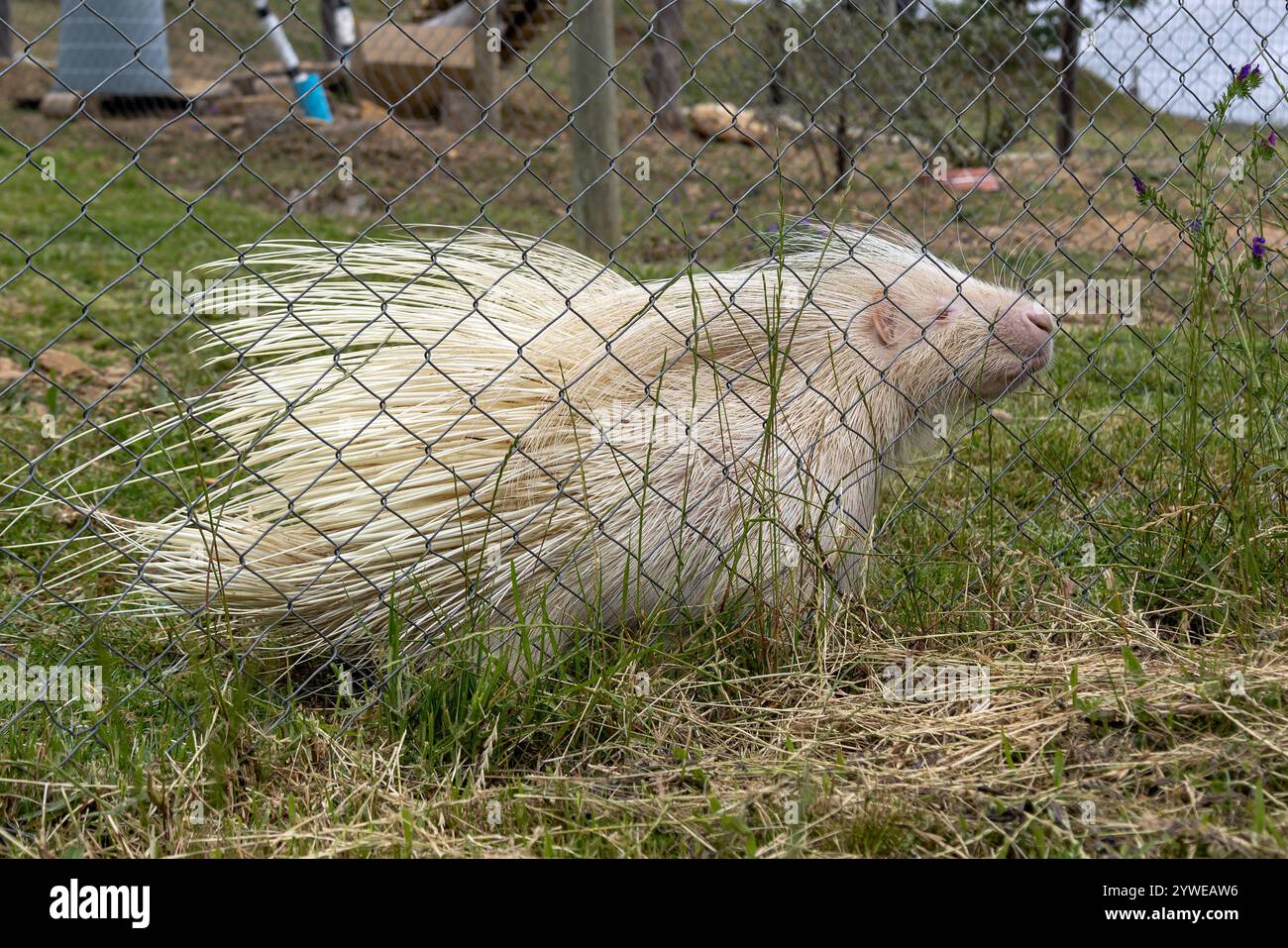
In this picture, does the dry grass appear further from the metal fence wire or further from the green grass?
the metal fence wire

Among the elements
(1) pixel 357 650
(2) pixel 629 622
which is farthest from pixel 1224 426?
(1) pixel 357 650

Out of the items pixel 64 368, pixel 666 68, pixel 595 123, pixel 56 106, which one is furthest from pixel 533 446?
pixel 56 106

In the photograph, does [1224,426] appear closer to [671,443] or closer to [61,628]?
[671,443]

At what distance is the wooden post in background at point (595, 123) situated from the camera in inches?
191

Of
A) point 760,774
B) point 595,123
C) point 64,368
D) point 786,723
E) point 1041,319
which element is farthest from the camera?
point 595,123

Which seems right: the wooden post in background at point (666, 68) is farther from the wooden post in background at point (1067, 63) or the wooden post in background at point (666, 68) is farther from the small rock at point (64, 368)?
the small rock at point (64, 368)

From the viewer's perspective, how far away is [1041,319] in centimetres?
257

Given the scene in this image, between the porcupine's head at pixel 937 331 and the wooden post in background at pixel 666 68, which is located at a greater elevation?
the wooden post in background at pixel 666 68

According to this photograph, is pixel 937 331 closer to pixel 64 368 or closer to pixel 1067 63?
pixel 64 368

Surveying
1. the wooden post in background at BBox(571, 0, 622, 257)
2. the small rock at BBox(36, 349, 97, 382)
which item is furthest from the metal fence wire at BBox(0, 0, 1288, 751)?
the wooden post in background at BBox(571, 0, 622, 257)

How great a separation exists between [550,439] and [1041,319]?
1.13m

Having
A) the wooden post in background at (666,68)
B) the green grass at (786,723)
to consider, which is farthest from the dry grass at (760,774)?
the wooden post in background at (666,68)

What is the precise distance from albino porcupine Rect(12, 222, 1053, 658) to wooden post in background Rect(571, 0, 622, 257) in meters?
2.20

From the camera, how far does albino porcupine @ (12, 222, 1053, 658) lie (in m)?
2.20
